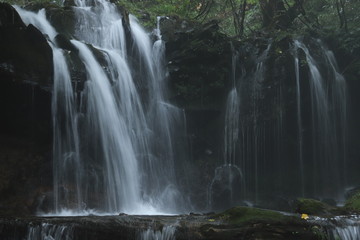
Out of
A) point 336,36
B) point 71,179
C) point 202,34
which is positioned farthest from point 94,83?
point 336,36

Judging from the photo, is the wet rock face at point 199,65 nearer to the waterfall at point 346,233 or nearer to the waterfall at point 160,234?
the waterfall at point 160,234

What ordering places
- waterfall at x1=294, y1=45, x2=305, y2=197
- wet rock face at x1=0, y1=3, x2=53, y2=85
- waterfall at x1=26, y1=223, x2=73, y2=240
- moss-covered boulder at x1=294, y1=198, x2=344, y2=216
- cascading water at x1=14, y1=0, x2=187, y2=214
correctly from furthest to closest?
waterfall at x1=294, y1=45, x2=305, y2=197 < cascading water at x1=14, y1=0, x2=187, y2=214 < wet rock face at x1=0, y1=3, x2=53, y2=85 < moss-covered boulder at x1=294, y1=198, x2=344, y2=216 < waterfall at x1=26, y1=223, x2=73, y2=240

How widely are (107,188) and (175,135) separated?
3903mm

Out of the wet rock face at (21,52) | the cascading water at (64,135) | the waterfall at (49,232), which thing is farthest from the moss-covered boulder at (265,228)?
the wet rock face at (21,52)

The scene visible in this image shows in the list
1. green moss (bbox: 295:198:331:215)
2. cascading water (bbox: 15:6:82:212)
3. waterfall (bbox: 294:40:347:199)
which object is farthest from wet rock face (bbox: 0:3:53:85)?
waterfall (bbox: 294:40:347:199)

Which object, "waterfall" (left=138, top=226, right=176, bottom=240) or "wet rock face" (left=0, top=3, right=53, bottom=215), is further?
"wet rock face" (left=0, top=3, right=53, bottom=215)

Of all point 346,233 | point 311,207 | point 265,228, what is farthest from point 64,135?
point 346,233

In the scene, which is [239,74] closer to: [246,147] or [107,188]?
[246,147]

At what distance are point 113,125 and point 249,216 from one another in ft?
20.2

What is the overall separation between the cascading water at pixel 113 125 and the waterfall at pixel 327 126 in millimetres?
5116

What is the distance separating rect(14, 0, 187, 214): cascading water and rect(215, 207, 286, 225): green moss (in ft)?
14.2

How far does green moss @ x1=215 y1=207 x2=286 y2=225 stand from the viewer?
7.03 meters

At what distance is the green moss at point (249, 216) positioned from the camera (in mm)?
7031

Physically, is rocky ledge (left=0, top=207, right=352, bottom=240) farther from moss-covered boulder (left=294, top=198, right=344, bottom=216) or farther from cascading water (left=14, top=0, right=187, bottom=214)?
cascading water (left=14, top=0, right=187, bottom=214)
